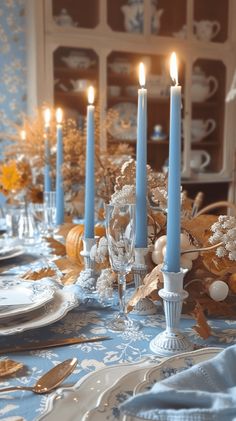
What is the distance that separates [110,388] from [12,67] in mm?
2636

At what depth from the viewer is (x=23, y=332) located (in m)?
0.71

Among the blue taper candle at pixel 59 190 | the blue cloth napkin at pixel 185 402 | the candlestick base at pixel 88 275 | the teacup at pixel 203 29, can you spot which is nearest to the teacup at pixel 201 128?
the teacup at pixel 203 29

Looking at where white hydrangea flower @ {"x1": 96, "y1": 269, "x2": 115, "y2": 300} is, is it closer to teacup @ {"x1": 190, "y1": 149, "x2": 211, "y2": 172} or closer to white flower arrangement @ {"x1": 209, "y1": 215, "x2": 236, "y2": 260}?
white flower arrangement @ {"x1": 209, "y1": 215, "x2": 236, "y2": 260}

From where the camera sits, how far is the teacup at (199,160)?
3.18 meters

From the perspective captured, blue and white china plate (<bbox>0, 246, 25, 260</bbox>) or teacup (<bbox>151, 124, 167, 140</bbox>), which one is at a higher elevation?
teacup (<bbox>151, 124, 167, 140</bbox>)

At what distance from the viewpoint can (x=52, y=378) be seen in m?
0.56

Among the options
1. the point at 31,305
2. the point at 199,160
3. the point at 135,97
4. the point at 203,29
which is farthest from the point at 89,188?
the point at 203,29

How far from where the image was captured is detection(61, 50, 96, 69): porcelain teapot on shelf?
283 centimetres

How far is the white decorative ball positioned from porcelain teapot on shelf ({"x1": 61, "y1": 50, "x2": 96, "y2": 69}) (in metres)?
2.32

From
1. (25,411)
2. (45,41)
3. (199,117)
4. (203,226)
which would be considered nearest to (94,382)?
(25,411)

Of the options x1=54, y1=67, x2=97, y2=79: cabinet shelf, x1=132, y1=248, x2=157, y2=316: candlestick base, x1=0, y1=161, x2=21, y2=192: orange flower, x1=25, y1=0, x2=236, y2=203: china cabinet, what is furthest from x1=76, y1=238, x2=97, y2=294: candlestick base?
x1=54, y1=67, x2=97, y2=79: cabinet shelf

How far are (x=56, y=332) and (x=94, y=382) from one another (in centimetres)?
19

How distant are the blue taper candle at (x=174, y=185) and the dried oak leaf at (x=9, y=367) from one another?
0.71 ft

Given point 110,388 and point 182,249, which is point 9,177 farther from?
point 110,388
